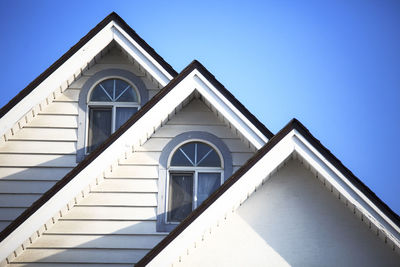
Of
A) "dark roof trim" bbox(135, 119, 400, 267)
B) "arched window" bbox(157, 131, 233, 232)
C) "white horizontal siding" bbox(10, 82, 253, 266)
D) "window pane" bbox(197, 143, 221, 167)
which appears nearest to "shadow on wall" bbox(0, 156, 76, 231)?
"white horizontal siding" bbox(10, 82, 253, 266)

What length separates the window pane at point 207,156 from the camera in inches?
378

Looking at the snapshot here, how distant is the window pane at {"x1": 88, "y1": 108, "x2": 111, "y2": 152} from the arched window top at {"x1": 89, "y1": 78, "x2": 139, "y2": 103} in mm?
220

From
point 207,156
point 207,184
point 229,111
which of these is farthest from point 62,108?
point 229,111

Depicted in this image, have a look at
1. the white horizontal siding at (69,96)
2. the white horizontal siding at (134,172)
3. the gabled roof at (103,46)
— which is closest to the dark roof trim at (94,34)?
the gabled roof at (103,46)

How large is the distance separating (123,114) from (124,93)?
1.30ft

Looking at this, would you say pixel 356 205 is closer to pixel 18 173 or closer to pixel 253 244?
pixel 253 244

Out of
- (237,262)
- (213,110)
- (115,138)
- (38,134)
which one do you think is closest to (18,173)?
(38,134)

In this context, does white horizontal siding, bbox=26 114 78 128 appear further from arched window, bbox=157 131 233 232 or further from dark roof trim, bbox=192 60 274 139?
dark roof trim, bbox=192 60 274 139

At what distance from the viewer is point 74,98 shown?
10172 millimetres

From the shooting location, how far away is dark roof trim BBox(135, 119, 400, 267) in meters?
7.26

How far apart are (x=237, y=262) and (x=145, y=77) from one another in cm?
412

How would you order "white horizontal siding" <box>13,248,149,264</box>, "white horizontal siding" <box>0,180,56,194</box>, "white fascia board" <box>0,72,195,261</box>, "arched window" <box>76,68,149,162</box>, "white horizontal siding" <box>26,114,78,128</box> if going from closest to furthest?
"white fascia board" <box>0,72,195,261</box>, "white horizontal siding" <box>13,248,149,264</box>, "white horizontal siding" <box>0,180,56,194</box>, "white horizontal siding" <box>26,114,78,128</box>, "arched window" <box>76,68,149,162</box>

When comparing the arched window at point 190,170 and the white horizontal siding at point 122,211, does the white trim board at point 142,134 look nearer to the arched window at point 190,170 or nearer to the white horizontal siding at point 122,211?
the white horizontal siding at point 122,211

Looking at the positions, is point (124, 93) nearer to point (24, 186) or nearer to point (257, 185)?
point (24, 186)
